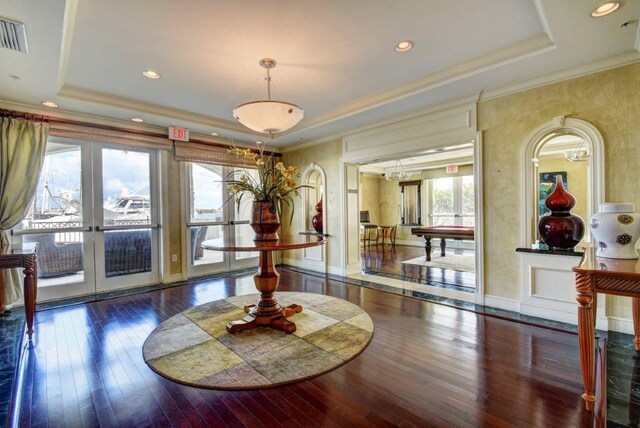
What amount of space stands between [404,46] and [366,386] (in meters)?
2.87

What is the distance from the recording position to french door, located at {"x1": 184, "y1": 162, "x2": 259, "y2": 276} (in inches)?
210

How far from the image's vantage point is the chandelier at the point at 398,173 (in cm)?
873

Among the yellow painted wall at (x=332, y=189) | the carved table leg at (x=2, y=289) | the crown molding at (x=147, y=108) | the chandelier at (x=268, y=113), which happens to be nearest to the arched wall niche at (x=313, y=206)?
the yellow painted wall at (x=332, y=189)

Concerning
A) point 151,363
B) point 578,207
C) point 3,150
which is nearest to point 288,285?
point 151,363

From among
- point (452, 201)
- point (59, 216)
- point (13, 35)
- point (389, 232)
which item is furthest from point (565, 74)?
point (389, 232)

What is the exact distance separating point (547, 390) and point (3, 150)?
19.2 ft

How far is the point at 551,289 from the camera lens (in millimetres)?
3088

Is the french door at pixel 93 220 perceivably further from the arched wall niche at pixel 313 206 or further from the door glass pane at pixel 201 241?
the arched wall niche at pixel 313 206

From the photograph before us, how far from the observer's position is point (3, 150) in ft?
11.5

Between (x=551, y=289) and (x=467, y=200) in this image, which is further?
(x=467, y=200)

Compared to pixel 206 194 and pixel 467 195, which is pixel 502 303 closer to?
pixel 206 194

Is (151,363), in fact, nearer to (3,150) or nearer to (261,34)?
(261,34)

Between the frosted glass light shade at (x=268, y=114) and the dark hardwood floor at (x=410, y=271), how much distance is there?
3.36 metres

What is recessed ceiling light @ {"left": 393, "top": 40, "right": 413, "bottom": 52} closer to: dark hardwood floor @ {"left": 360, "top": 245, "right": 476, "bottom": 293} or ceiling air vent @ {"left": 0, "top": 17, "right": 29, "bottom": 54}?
ceiling air vent @ {"left": 0, "top": 17, "right": 29, "bottom": 54}
